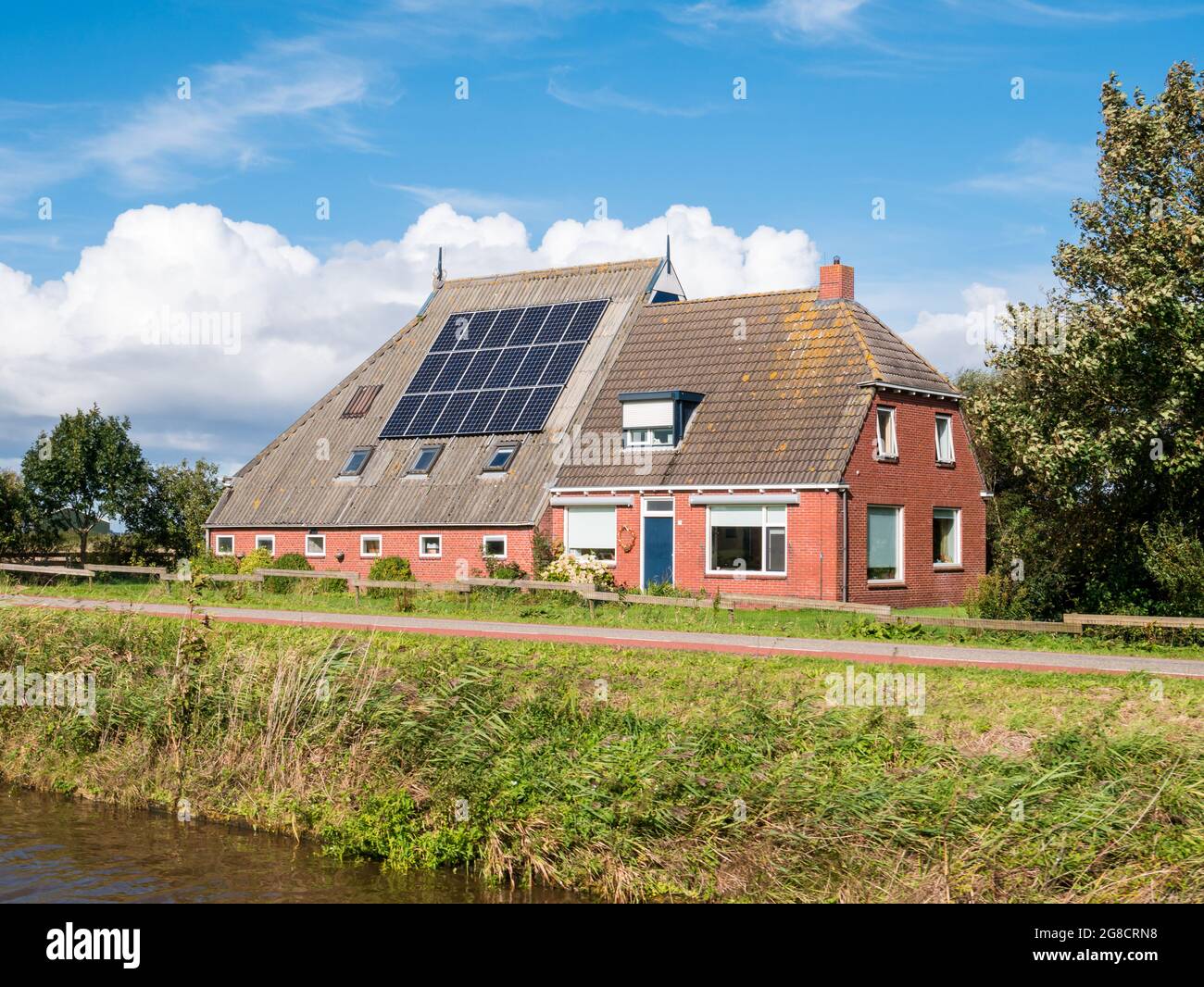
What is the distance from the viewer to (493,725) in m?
14.5

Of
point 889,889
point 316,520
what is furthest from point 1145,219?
point 316,520

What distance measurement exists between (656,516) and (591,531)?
2.12 metres

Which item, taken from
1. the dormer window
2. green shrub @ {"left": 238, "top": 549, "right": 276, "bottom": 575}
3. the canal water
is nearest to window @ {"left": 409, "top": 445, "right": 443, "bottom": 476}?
green shrub @ {"left": 238, "top": 549, "right": 276, "bottom": 575}

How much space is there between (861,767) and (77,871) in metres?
7.72

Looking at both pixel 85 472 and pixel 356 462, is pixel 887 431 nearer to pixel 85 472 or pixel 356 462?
pixel 356 462

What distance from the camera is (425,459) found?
38938mm

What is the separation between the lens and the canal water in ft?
40.0

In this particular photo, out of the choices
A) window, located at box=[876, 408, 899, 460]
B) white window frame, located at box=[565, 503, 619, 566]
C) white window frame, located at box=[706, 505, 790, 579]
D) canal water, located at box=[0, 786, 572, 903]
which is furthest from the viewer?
white window frame, located at box=[565, 503, 619, 566]

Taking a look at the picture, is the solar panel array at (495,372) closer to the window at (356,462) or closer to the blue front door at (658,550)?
the window at (356,462)

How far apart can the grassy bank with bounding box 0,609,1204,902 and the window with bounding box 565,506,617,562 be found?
1557 centimetres

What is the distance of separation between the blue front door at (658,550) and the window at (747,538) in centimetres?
118

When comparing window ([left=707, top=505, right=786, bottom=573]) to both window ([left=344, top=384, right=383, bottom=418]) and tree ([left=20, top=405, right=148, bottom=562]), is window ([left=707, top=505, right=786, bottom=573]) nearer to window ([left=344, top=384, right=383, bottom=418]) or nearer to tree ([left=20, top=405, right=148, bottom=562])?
window ([left=344, top=384, right=383, bottom=418])

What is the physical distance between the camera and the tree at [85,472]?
161 feet
